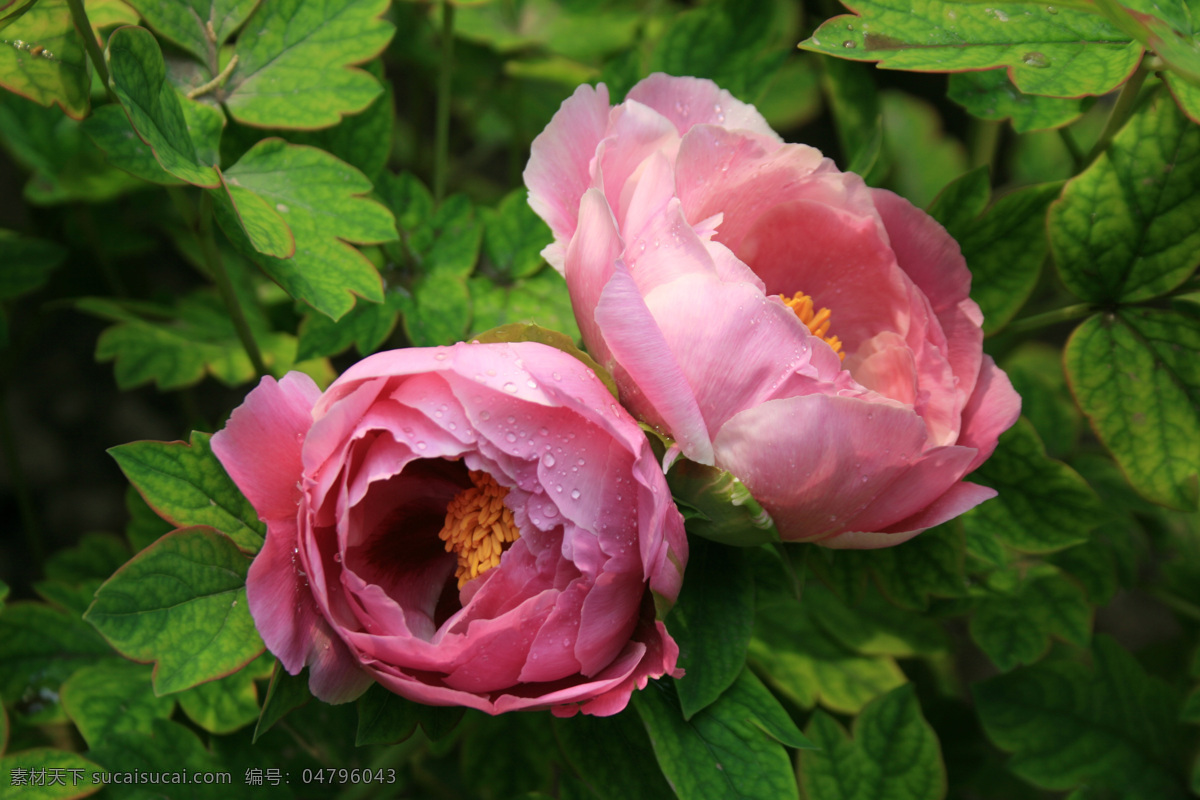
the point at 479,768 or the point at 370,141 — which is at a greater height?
the point at 370,141

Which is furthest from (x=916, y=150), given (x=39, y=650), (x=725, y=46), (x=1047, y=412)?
(x=39, y=650)

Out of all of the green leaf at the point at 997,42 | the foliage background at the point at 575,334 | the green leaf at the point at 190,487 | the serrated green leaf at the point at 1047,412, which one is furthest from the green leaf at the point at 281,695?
the serrated green leaf at the point at 1047,412

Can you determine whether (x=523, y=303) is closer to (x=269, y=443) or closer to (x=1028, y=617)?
(x=269, y=443)

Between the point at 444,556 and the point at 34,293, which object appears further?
the point at 34,293

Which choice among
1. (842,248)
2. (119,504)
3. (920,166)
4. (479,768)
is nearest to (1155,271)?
(842,248)

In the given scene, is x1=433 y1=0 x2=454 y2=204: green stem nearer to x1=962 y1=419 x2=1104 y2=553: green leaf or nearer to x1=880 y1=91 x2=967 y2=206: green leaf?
x1=962 y1=419 x2=1104 y2=553: green leaf

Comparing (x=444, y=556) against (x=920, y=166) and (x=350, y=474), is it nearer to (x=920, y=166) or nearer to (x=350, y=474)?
(x=350, y=474)

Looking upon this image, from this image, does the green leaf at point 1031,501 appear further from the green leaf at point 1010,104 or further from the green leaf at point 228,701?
the green leaf at point 228,701
